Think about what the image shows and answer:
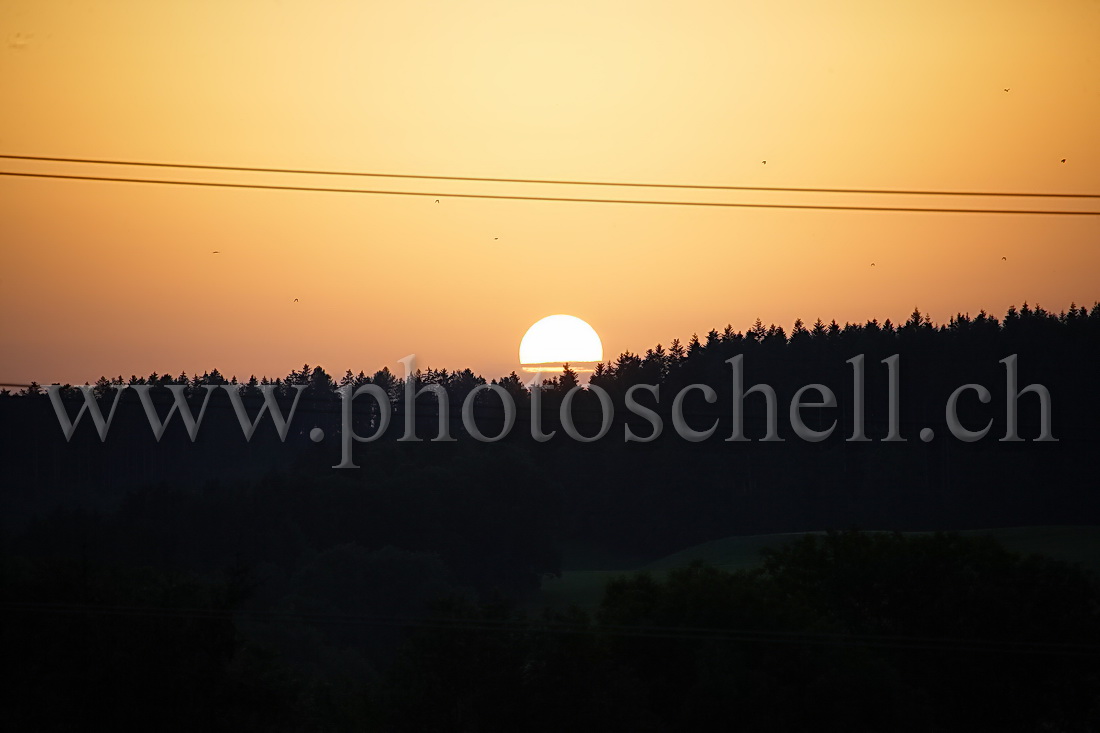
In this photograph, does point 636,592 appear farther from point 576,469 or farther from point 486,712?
point 576,469

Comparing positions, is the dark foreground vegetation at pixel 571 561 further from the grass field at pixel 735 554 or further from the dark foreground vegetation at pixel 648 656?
the grass field at pixel 735 554

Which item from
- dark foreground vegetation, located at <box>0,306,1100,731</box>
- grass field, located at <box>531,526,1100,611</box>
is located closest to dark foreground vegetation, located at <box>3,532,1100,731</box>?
dark foreground vegetation, located at <box>0,306,1100,731</box>

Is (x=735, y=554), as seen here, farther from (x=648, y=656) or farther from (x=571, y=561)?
(x=648, y=656)

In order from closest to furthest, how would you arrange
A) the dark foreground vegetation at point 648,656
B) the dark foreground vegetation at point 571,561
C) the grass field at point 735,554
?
1. the dark foreground vegetation at point 648,656
2. the dark foreground vegetation at point 571,561
3. the grass field at point 735,554

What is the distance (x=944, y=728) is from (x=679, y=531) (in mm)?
57653

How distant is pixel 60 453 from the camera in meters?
66.4

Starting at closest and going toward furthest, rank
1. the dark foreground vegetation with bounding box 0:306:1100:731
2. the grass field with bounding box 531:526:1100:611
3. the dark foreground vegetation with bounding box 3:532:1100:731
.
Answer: the dark foreground vegetation with bounding box 3:532:1100:731
the dark foreground vegetation with bounding box 0:306:1100:731
the grass field with bounding box 531:526:1100:611

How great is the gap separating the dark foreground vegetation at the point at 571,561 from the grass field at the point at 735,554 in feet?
9.95

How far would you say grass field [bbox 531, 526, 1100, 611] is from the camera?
187 feet

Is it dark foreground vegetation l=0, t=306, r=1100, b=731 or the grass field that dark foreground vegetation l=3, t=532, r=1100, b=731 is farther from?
the grass field

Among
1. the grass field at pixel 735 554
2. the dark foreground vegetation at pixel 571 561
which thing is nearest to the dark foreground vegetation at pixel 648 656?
the dark foreground vegetation at pixel 571 561

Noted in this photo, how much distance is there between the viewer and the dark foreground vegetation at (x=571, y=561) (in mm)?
20281

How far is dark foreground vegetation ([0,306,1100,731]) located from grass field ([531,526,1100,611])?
303 cm

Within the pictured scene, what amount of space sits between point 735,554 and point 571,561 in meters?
15.5
